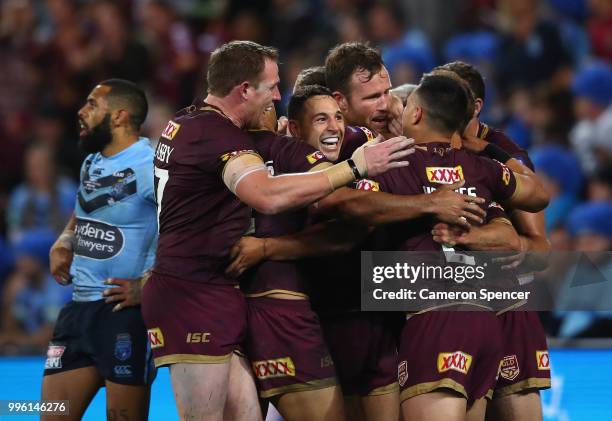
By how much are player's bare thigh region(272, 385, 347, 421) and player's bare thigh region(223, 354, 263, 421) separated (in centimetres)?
14

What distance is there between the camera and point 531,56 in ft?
38.4

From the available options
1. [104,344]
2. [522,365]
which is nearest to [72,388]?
[104,344]

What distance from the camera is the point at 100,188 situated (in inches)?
245

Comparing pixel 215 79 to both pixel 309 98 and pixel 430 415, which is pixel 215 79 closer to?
pixel 309 98

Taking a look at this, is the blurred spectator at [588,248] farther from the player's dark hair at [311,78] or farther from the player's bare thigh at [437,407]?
the player's bare thigh at [437,407]

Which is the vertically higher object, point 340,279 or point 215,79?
point 215,79

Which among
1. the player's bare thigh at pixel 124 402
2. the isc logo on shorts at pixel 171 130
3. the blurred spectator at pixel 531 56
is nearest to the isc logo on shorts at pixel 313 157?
the isc logo on shorts at pixel 171 130

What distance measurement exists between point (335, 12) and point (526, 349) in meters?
7.95

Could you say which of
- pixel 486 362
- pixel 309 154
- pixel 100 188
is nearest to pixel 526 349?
pixel 486 362

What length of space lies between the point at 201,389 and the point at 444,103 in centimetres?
172

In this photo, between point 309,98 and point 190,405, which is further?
point 309,98

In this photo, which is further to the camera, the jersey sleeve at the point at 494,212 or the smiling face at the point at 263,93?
the jersey sleeve at the point at 494,212

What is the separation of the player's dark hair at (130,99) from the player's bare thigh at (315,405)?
186cm

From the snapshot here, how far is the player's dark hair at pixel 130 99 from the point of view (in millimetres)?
6352
